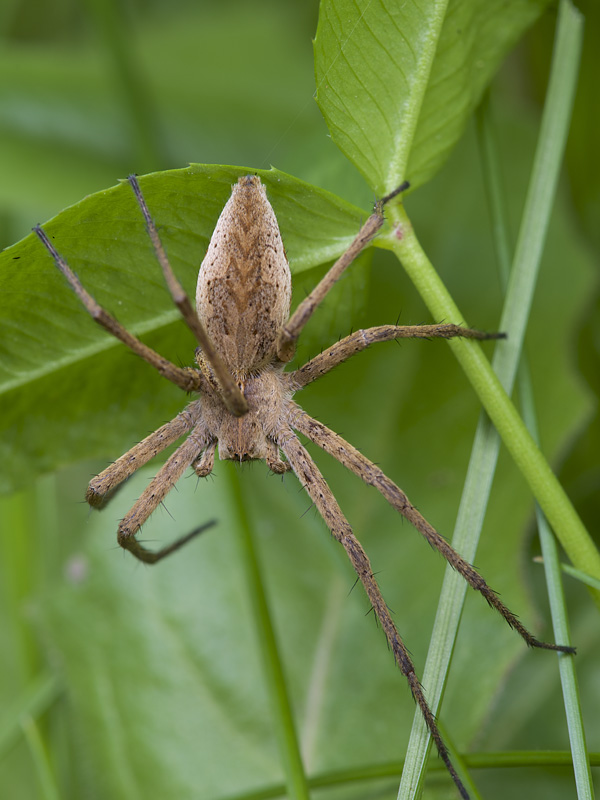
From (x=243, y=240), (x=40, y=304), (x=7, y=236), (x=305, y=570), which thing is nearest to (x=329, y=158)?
(x=243, y=240)

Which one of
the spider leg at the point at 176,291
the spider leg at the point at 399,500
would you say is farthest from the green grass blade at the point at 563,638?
the spider leg at the point at 176,291

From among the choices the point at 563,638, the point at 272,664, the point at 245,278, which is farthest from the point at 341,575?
the point at 245,278

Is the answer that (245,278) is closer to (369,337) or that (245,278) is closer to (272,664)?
(369,337)

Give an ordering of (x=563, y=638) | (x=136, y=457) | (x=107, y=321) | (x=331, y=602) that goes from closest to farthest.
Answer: (x=563, y=638) < (x=107, y=321) < (x=136, y=457) < (x=331, y=602)

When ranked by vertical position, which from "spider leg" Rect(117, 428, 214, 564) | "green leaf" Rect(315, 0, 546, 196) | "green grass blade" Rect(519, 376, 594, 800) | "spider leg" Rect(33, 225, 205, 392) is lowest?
"green grass blade" Rect(519, 376, 594, 800)

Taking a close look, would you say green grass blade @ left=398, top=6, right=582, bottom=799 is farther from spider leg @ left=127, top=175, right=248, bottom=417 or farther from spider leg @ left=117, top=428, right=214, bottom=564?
spider leg @ left=117, top=428, right=214, bottom=564

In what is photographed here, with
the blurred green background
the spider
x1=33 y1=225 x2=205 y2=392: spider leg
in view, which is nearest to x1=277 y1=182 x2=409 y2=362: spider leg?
the spider
